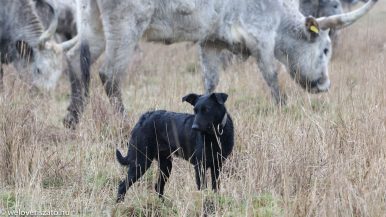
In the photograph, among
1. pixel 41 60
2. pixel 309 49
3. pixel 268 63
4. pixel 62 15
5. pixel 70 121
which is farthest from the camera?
pixel 62 15

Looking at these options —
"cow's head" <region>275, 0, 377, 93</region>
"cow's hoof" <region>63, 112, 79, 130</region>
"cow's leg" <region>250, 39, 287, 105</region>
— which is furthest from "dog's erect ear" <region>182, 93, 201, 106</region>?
"cow's head" <region>275, 0, 377, 93</region>

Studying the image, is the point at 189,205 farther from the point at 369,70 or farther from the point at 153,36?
the point at 369,70

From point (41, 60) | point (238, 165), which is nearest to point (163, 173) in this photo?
point (238, 165)

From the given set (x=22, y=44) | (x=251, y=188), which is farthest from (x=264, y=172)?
(x=22, y=44)

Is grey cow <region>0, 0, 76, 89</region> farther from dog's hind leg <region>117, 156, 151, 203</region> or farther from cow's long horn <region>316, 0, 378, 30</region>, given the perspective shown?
dog's hind leg <region>117, 156, 151, 203</region>

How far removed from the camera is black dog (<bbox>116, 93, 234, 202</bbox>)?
191 inches

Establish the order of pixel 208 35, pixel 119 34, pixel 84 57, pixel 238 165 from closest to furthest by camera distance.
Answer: pixel 238 165, pixel 119 34, pixel 84 57, pixel 208 35

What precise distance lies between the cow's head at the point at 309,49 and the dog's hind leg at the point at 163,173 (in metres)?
4.44

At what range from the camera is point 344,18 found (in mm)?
9453

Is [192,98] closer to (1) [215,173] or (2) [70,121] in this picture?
(1) [215,173]

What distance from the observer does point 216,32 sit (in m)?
8.76

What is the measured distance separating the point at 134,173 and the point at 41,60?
21.2 feet

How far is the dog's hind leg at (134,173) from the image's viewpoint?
516cm

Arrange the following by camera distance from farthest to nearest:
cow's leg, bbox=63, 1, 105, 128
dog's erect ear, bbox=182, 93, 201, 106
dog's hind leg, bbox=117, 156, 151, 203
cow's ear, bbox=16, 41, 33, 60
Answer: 1. cow's ear, bbox=16, 41, 33, 60
2. cow's leg, bbox=63, 1, 105, 128
3. dog's hind leg, bbox=117, 156, 151, 203
4. dog's erect ear, bbox=182, 93, 201, 106
